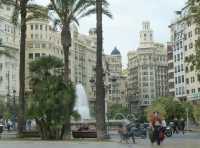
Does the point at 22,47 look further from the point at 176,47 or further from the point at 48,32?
the point at 48,32

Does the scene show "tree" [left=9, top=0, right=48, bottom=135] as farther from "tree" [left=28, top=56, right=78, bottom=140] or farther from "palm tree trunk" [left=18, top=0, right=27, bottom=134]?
"tree" [left=28, top=56, right=78, bottom=140]

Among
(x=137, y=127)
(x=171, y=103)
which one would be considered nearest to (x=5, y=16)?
(x=171, y=103)

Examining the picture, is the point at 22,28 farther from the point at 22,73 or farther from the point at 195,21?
the point at 195,21

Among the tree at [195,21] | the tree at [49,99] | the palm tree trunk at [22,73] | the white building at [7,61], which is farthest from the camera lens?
the white building at [7,61]

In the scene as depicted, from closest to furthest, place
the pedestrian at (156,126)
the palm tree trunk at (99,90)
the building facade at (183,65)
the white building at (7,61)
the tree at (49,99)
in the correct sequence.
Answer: the pedestrian at (156,126)
the tree at (49,99)
the palm tree trunk at (99,90)
the building facade at (183,65)
the white building at (7,61)

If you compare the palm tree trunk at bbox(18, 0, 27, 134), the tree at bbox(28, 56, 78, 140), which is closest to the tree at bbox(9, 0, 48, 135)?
the palm tree trunk at bbox(18, 0, 27, 134)

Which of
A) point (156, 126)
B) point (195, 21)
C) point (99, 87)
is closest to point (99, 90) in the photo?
point (99, 87)

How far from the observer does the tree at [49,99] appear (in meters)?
32.4

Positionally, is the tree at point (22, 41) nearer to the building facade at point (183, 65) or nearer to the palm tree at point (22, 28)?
the palm tree at point (22, 28)

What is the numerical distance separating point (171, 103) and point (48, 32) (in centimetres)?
7581

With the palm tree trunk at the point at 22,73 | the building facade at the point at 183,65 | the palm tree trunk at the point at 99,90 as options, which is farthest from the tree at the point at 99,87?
the building facade at the point at 183,65

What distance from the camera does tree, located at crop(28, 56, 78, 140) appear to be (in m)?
32.4

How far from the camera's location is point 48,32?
556 feet

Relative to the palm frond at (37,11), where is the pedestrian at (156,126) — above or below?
below
